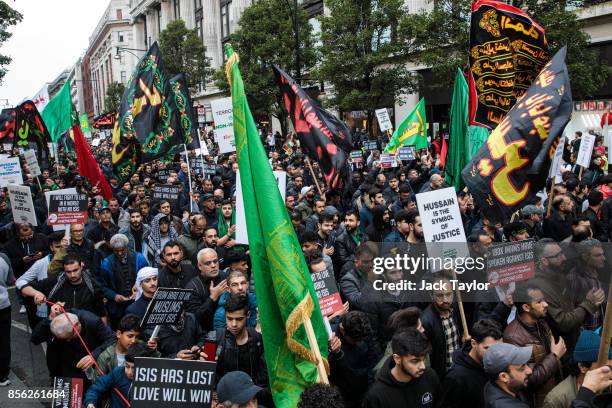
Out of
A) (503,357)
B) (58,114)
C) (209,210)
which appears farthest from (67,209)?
(58,114)

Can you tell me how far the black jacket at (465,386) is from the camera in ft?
13.1

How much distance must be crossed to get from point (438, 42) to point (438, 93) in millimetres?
10435

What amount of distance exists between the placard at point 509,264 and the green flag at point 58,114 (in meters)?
15.9

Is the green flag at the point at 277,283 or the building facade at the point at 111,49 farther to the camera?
the building facade at the point at 111,49

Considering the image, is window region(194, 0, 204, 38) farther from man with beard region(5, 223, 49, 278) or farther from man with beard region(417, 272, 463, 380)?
man with beard region(417, 272, 463, 380)

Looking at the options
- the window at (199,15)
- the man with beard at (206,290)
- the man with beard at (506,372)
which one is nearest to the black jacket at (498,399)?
the man with beard at (506,372)

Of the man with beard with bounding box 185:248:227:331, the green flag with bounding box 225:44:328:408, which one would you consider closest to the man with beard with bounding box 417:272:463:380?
the green flag with bounding box 225:44:328:408

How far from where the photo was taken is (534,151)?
627 centimetres

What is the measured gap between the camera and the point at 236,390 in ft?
11.3

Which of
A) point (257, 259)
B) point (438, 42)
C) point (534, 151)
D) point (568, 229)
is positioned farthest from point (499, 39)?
point (438, 42)

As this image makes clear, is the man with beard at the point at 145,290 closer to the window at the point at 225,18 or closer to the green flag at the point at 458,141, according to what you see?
the green flag at the point at 458,141

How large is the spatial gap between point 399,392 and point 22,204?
720 cm

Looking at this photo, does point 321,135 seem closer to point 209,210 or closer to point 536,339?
point 209,210

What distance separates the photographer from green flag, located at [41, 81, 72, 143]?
18812mm
